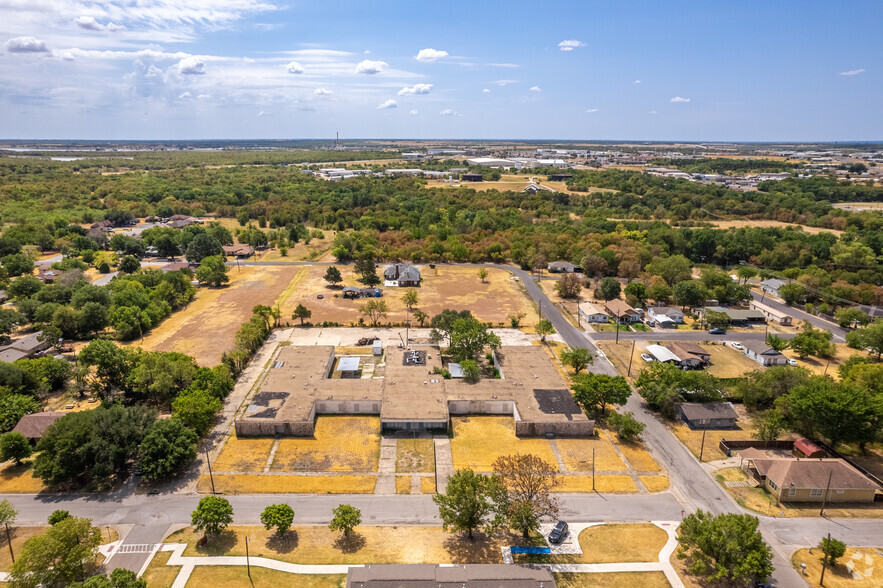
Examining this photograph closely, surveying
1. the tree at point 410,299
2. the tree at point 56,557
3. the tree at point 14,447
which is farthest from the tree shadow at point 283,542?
the tree at point 410,299

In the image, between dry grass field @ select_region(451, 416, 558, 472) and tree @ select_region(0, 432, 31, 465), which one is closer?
tree @ select_region(0, 432, 31, 465)

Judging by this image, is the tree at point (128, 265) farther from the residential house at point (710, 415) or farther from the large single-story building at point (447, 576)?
the residential house at point (710, 415)

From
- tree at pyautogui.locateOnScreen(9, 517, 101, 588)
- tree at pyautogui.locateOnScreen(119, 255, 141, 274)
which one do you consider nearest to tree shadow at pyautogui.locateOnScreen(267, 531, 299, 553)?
tree at pyautogui.locateOnScreen(9, 517, 101, 588)

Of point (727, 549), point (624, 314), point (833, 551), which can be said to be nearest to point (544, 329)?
point (624, 314)

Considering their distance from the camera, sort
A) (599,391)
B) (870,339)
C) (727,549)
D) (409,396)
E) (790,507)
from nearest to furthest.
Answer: (727,549)
(790,507)
(599,391)
(409,396)
(870,339)

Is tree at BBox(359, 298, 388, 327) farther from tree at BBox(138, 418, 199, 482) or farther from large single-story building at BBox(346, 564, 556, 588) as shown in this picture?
large single-story building at BBox(346, 564, 556, 588)

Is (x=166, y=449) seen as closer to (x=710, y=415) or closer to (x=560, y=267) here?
(x=710, y=415)
